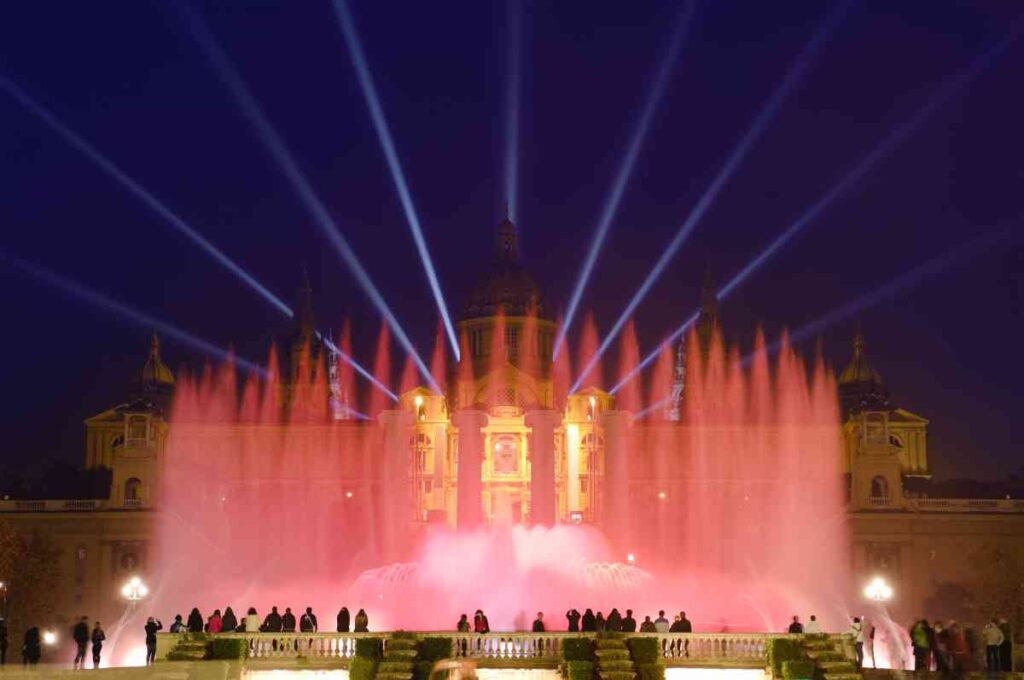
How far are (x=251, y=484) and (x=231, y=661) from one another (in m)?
63.8

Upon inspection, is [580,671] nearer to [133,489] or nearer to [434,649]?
[434,649]

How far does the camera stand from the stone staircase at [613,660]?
35.9m

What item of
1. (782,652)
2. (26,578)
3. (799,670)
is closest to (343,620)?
(782,652)

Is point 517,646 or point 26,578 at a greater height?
point 26,578

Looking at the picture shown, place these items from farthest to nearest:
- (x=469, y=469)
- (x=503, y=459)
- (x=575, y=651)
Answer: (x=503, y=459) < (x=469, y=469) < (x=575, y=651)

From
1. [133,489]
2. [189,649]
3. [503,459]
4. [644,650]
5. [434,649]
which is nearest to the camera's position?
[644,650]

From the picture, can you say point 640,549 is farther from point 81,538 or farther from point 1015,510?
point 81,538

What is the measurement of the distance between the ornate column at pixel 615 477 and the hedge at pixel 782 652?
2085 inches

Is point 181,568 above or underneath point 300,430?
underneath

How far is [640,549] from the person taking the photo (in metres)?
89.2

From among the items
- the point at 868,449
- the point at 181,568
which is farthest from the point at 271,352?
the point at 868,449

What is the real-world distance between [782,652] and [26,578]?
54158mm

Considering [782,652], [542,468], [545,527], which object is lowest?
[782,652]

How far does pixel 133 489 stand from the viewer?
97250 mm
